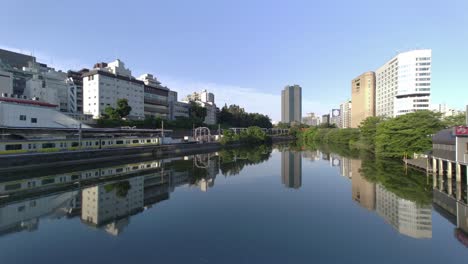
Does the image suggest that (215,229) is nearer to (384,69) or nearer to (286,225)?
(286,225)

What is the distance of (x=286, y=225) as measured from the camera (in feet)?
34.3

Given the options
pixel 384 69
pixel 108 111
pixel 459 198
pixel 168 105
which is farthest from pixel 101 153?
pixel 384 69

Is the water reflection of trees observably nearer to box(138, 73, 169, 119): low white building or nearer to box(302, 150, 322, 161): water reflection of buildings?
box(302, 150, 322, 161): water reflection of buildings

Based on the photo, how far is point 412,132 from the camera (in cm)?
2459

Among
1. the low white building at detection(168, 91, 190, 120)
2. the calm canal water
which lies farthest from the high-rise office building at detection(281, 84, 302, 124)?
the calm canal water

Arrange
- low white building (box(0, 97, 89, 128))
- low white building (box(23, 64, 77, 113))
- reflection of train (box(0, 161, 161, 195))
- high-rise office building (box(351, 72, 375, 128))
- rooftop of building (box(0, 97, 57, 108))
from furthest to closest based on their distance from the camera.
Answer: high-rise office building (box(351, 72, 375, 128))
low white building (box(23, 64, 77, 113))
rooftop of building (box(0, 97, 57, 108))
low white building (box(0, 97, 89, 128))
reflection of train (box(0, 161, 161, 195))

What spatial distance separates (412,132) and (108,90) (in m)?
56.8

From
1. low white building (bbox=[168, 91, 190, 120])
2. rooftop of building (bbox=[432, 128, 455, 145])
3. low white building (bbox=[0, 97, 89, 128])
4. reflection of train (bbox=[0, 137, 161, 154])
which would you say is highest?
low white building (bbox=[168, 91, 190, 120])

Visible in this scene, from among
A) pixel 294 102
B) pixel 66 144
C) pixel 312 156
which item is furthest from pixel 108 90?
pixel 294 102

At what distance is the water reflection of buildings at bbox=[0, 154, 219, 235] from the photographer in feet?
35.9

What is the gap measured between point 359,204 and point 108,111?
1801 inches

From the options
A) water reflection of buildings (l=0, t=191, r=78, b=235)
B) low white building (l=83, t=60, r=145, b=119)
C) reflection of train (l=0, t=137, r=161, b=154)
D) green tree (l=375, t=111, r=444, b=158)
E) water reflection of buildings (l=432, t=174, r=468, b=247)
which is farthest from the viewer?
low white building (l=83, t=60, r=145, b=119)

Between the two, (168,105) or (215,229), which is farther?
(168,105)

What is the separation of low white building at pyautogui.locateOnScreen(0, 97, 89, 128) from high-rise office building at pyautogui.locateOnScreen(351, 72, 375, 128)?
3472 inches
